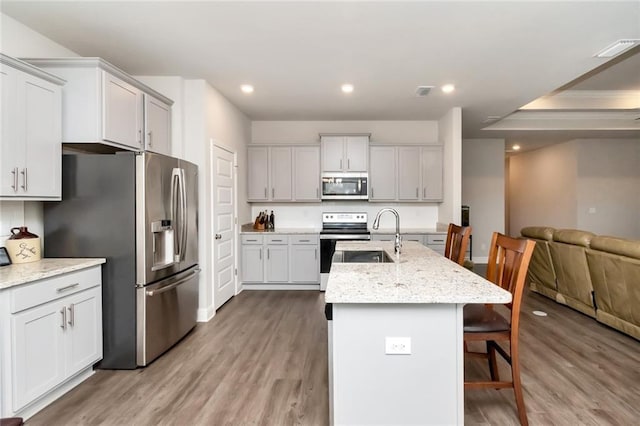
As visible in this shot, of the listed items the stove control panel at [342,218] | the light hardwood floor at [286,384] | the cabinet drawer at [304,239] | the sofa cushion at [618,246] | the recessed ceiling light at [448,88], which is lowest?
the light hardwood floor at [286,384]

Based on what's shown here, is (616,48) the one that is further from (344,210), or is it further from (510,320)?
(344,210)

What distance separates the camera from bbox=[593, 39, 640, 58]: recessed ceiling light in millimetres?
2787

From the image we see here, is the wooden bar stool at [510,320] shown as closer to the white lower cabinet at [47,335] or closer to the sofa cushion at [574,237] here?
the sofa cushion at [574,237]

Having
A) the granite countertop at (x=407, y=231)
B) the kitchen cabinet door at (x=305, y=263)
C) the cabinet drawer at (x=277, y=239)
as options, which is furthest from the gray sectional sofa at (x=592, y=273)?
the cabinet drawer at (x=277, y=239)

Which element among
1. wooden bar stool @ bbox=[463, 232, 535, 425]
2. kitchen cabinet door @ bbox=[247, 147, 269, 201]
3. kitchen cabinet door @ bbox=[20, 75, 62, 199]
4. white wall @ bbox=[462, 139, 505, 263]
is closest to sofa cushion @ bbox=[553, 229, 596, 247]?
wooden bar stool @ bbox=[463, 232, 535, 425]

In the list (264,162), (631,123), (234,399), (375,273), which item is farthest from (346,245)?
(631,123)

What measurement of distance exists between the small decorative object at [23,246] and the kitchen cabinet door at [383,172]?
4117 mm

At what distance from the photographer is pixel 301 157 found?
17.3ft

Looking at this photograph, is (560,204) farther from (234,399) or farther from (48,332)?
(48,332)

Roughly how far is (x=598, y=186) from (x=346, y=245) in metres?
6.60

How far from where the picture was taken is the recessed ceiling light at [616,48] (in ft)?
9.14

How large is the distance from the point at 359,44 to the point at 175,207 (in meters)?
2.19

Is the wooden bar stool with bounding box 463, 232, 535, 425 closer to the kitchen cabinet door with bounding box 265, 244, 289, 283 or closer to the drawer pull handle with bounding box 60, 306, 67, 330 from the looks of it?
the drawer pull handle with bounding box 60, 306, 67, 330

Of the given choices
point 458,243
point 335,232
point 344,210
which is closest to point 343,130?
point 344,210
